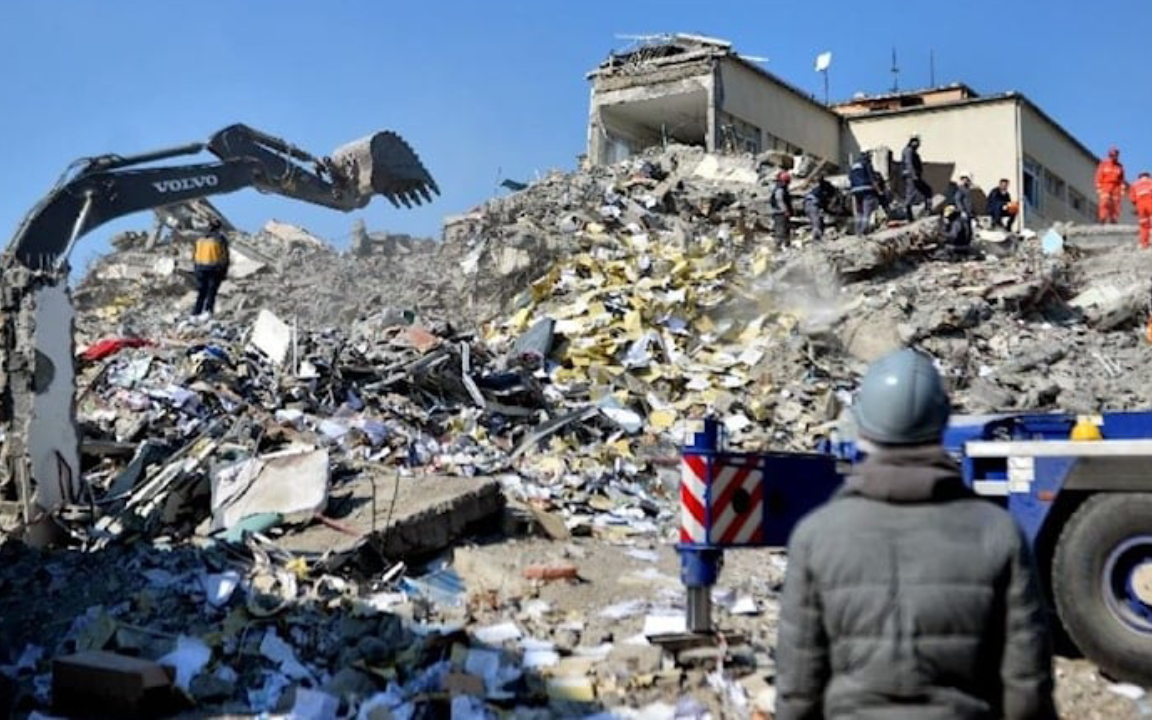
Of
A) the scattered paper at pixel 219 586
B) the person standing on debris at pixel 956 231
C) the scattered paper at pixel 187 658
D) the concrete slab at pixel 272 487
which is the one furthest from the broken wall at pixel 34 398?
the person standing on debris at pixel 956 231

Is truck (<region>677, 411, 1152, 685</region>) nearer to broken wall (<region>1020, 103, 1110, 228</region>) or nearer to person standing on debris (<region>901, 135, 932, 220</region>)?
person standing on debris (<region>901, 135, 932, 220</region>)

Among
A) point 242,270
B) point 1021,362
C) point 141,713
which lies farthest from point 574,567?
point 242,270

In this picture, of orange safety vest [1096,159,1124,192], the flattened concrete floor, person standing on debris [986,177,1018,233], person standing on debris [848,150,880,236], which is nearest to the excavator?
the flattened concrete floor

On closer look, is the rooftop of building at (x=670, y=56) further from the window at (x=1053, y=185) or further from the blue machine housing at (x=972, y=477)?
the blue machine housing at (x=972, y=477)

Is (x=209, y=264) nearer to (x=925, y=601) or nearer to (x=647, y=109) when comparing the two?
(x=925, y=601)

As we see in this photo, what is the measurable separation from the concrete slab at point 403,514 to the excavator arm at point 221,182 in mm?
2493

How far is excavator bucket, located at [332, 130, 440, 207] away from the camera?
10070mm

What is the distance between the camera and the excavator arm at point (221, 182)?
26.6ft

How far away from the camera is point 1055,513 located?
518cm

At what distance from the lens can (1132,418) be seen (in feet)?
18.3

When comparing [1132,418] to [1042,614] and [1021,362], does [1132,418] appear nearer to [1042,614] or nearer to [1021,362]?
[1042,614]

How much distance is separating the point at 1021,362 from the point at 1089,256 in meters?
5.86

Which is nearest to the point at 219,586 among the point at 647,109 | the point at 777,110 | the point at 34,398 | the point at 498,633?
the point at 498,633

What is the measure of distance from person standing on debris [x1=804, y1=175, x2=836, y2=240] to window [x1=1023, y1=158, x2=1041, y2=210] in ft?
39.5
